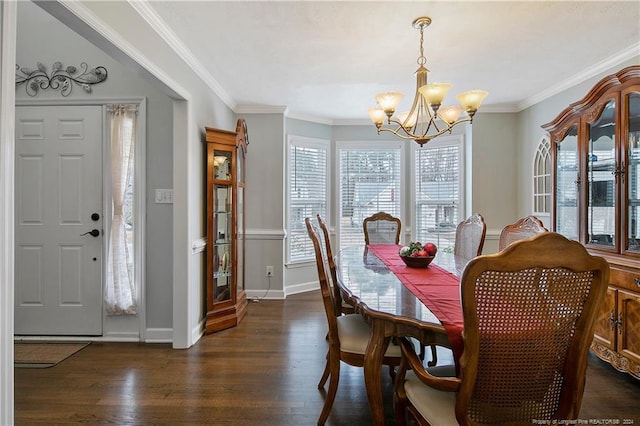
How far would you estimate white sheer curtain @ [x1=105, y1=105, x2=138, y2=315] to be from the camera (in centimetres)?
291

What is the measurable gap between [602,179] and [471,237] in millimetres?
1003

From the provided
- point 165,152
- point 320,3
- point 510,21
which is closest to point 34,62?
point 165,152

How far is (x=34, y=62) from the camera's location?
9.51 ft

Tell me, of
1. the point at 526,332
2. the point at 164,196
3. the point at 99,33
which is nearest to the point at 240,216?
the point at 164,196

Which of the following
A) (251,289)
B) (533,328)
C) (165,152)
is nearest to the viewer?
(533,328)

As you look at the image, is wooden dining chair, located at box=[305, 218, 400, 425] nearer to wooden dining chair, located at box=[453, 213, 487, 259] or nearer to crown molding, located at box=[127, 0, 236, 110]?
wooden dining chair, located at box=[453, 213, 487, 259]

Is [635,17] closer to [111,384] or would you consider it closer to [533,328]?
[533,328]

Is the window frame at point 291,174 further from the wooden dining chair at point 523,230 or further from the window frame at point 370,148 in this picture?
the wooden dining chair at point 523,230

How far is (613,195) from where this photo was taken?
235 centimetres

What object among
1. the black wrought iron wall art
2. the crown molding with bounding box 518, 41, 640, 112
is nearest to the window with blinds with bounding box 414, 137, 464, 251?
the crown molding with bounding box 518, 41, 640, 112

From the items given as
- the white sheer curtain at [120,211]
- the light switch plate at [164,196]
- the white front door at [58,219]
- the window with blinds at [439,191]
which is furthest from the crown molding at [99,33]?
the window with blinds at [439,191]

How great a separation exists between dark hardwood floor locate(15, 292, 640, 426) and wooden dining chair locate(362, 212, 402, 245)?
1351mm

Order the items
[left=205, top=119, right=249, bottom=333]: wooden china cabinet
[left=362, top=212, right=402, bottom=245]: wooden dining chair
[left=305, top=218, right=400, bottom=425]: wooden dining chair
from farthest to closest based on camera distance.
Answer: [left=362, top=212, right=402, bottom=245]: wooden dining chair
[left=205, top=119, right=249, bottom=333]: wooden china cabinet
[left=305, top=218, right=400, bottom=425]: wooden dining chair

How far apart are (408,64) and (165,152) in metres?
2.32
